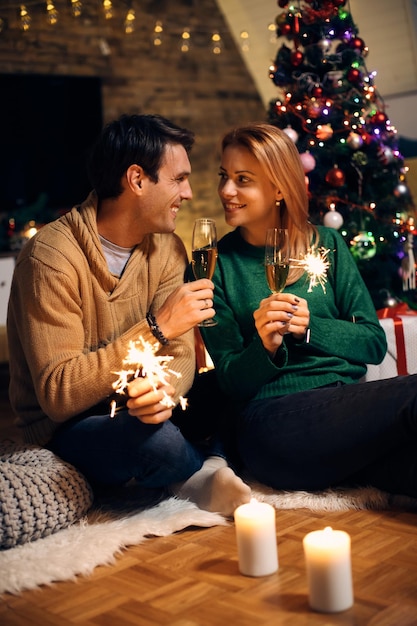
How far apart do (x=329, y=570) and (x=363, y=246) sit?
2.11 meters

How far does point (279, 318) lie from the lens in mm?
2096

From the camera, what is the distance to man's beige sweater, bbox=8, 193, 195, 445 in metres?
2.10

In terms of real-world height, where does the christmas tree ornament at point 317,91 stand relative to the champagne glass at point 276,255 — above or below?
above

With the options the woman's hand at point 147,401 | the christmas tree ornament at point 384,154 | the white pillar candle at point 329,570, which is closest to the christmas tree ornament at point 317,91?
the christmas tree ornament at point 384,154

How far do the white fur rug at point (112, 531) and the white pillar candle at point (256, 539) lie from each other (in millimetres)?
347

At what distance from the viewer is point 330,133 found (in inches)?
136

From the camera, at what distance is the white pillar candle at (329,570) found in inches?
60.3

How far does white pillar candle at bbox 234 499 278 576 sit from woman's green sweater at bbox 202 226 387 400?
54cm

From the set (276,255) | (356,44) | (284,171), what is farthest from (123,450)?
(356,44)

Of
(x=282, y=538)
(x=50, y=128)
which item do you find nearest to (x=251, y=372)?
(x=282, y=538)

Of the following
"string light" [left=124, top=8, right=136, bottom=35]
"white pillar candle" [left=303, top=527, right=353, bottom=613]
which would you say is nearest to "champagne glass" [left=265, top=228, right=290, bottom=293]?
"white pillar candle" [left=303, top=527, right=353, bottom=613]

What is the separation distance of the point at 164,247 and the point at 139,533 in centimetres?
83

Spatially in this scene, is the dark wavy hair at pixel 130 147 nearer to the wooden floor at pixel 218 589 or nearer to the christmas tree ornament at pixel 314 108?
the wooden floor at pixel 218 589

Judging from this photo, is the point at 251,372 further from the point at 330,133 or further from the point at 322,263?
the point at 330,133
